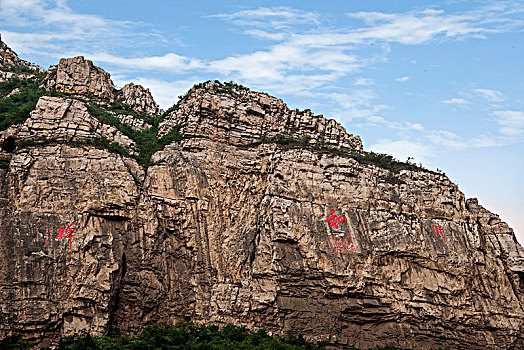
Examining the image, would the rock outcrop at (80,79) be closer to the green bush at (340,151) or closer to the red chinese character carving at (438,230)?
the green bush at (340,151)

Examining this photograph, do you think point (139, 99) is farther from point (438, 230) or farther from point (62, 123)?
point (438, 230)

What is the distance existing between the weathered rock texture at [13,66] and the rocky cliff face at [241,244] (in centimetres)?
1479

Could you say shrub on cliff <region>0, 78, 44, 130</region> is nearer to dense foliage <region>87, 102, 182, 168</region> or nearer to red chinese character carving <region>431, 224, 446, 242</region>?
dense foliage <region>87, 102, 182, 168</region>

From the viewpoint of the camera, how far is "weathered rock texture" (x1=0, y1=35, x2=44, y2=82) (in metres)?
41.7

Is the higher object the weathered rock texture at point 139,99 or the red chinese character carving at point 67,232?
the weathered rock texture at point 139,99

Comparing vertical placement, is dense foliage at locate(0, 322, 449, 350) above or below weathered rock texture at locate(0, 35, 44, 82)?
below

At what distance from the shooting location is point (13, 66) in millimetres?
43750

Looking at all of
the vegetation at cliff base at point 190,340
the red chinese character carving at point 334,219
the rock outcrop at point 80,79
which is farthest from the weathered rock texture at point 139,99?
the vegetation at cliff base at point 190,340

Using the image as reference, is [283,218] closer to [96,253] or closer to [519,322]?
[96,253]

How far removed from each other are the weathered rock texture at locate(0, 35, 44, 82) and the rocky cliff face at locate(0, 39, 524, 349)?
14785 millimetres

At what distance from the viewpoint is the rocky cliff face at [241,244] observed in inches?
981

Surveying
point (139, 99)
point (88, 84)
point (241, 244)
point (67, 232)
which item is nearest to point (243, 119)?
point (241, 244)

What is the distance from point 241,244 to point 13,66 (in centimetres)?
2907

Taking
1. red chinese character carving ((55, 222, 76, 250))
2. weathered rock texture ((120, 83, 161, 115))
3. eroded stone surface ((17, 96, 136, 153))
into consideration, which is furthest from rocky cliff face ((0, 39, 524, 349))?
weathered rock texture ((120, 83, 161, 115))
